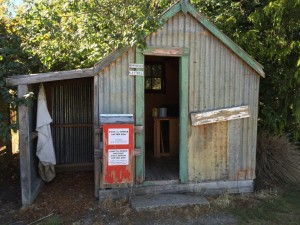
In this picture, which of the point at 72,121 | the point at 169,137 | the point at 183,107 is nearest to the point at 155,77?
the point at 169,137

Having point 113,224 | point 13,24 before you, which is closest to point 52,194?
point 113,224

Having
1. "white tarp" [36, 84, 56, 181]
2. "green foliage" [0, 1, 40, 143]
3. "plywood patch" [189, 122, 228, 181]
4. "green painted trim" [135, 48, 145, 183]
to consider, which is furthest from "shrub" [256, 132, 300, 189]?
"green foliage" [0, 1, 40, 143]

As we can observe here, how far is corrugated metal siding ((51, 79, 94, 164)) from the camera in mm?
6891

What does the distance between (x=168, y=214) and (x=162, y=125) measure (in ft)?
11.3

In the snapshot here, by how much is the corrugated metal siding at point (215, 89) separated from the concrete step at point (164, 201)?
1.41 ft

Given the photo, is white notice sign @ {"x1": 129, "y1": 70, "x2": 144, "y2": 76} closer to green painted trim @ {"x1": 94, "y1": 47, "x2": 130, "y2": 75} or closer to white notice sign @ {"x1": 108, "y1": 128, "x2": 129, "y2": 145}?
green painted trim @ {"x1": 94, "y1": 47, "x2": 130, "y2": 75}

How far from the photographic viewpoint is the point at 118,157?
15.8ft

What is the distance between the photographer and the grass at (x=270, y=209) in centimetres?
459

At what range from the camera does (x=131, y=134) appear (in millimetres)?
4863

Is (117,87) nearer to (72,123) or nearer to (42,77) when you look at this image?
(42,77)

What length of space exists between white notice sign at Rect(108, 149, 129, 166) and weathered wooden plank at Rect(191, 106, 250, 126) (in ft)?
4.61

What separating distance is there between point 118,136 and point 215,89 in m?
2.09

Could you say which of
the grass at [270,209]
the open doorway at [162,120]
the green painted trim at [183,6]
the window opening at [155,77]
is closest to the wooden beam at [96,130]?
the open doorway at [162,120]

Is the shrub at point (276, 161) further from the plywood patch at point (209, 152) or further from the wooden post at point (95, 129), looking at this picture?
the wooden post at point (95, 129)
